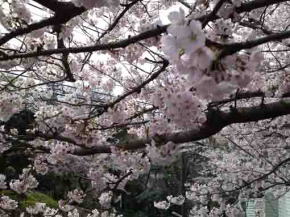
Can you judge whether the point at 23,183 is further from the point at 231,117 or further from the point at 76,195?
the point at 231,117

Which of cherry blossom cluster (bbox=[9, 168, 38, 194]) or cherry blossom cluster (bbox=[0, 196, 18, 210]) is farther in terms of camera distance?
A: cherry blossom cluster (bbox=[0, 196, 18, 210])

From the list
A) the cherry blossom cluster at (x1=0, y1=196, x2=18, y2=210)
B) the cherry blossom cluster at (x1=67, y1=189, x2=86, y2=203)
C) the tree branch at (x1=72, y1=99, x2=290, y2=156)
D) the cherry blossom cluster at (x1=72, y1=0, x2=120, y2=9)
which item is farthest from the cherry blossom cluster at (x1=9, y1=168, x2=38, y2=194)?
the cherry blossom cluster at (x1=72, y1=0, x2=120, y2=9)

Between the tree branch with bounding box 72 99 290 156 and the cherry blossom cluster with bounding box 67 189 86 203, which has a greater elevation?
the cherry blossom cluster with bounding box 67 189 86 203

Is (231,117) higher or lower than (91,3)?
lower

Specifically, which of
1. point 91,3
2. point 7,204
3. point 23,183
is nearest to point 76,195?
point 23,183

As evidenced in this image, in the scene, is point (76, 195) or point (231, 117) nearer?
point (231, 117)

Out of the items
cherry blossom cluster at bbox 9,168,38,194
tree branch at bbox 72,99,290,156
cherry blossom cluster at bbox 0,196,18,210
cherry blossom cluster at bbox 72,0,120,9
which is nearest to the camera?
cherry blossom cluster at bbox 72,0,120,9

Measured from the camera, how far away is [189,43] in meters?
1.32

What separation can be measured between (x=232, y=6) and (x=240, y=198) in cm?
819

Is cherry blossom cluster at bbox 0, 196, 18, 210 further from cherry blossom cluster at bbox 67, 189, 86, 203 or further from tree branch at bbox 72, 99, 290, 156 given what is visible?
tree branch at bbox 72, 99, 290, 156

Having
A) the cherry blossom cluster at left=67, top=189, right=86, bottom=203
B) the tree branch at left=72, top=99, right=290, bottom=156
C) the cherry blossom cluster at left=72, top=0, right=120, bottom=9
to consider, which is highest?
the cherry blossom cluster at left=72, top=0, right=120, bottom=9

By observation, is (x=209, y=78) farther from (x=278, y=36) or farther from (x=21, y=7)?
(x=21, y=7)

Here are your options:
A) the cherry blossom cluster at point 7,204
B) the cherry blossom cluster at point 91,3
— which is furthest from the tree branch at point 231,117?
the cherry blossom cluster at point 7,204

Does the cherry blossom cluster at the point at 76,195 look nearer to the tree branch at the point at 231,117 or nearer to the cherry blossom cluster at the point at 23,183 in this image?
the cherry blossom cluster at the point at 23,183
